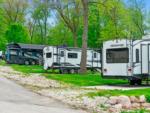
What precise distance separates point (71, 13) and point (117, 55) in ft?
122

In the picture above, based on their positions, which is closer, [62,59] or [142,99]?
[142,99]

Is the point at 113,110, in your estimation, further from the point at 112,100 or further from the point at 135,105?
the point at 135,105

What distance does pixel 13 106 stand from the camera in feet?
57.1

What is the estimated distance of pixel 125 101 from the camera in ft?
63.9

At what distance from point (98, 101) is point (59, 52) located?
88.0 ft

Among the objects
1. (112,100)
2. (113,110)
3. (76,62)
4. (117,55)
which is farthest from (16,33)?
(113,110)

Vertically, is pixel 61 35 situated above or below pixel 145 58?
above

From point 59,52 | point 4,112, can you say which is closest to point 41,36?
point 59,52

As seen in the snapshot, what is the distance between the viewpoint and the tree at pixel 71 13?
6147cm

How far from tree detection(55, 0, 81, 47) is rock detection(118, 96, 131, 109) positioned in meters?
41.6

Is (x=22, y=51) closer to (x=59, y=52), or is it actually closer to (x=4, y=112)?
(x=59, y=52)

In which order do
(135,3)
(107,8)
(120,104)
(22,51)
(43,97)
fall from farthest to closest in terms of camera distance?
(135,3), (22,51), (107,8), (43,97), (120,104)

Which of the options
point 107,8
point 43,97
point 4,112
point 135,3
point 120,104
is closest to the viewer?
point 4,112

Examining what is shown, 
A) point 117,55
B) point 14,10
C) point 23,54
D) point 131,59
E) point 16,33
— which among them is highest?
point 14,10
